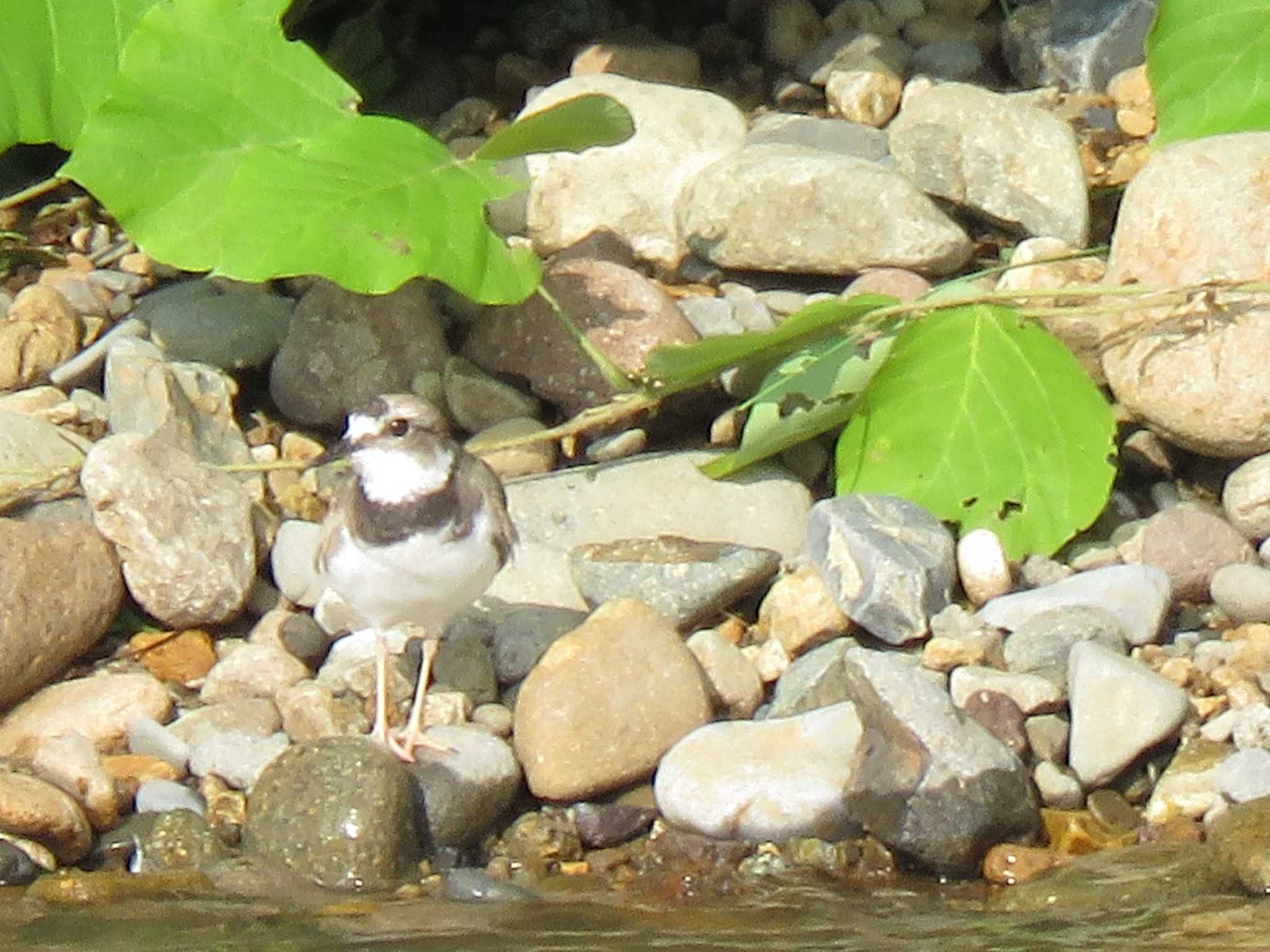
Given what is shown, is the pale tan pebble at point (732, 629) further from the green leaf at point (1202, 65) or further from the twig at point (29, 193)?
the twig at point (29, 193)

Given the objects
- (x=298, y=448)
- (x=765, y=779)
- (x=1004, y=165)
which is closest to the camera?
(x=765, y=779)

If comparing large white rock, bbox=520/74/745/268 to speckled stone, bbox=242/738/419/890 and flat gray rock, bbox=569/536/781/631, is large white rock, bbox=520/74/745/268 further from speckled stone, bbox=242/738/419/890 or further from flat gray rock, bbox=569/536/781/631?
speckled stone, bbox=242/738/419/890

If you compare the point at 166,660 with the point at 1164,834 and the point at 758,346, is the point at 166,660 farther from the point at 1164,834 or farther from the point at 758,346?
the point at 1164,834

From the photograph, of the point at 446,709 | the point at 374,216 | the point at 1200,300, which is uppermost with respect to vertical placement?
the point at 374,216

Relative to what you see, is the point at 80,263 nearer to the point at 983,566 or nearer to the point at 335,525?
the point at 335,525

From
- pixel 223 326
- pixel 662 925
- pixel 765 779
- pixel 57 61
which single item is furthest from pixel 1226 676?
pixel 57 61

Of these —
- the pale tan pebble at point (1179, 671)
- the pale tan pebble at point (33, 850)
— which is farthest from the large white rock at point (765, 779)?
the pale tan pebble at point (33, 850)

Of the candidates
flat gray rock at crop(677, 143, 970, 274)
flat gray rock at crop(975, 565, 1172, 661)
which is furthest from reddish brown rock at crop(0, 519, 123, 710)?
flat gray rock at crop(975, 565, 1172, 661)
